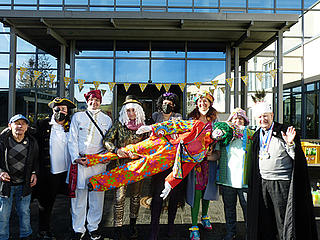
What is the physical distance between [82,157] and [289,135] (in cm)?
248

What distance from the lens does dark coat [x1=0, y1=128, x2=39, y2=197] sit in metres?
2.93

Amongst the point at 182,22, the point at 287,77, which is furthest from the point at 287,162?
the point at 287,77

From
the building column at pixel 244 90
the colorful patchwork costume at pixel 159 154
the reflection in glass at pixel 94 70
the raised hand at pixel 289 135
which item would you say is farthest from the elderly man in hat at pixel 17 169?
the building column at pixel 244 90

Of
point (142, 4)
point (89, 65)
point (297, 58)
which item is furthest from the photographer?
point (297, 58)

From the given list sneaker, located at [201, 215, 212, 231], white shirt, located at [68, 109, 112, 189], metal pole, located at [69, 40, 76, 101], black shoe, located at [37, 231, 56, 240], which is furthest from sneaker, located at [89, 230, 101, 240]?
metal pole, located at [69, 40, 76, 101]

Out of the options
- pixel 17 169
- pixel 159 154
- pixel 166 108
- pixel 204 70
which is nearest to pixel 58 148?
pixel 17 169

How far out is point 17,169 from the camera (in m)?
3.01

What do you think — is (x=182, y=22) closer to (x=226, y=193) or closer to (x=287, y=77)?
(x=226, y=193)

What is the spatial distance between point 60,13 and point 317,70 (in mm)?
11031

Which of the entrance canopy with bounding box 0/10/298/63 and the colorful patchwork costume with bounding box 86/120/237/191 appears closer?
the colorful patchwork costume with bounding box 86/120/237/191

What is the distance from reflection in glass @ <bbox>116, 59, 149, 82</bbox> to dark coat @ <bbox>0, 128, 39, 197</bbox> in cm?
647

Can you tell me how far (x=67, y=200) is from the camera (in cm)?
504

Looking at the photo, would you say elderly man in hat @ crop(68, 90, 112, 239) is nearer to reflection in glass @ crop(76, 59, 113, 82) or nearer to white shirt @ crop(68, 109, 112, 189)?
white shirt @ crop(68, 109, 112, 189)

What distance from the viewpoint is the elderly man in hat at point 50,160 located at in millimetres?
3260
